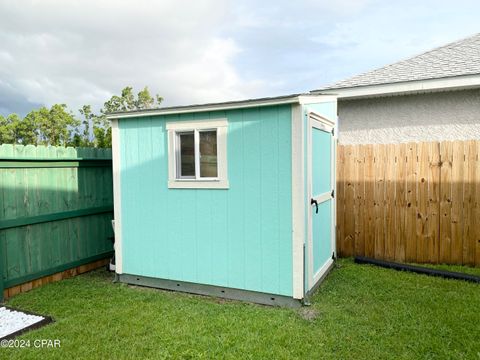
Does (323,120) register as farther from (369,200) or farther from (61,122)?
(61,122)

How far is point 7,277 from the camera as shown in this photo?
13.8 feet

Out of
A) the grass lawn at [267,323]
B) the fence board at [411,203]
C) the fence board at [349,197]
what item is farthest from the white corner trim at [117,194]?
the fence board at [411,203]

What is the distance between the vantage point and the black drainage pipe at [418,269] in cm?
443

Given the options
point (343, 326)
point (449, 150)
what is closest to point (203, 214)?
point (343, 326)

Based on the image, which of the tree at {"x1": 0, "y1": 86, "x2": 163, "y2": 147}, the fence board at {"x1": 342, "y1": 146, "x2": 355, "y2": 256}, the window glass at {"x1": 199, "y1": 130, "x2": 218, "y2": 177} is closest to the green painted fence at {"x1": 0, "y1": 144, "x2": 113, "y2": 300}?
the window glass at {"x1": 199, "y1": 130, "x2": 218, "y2": 177}

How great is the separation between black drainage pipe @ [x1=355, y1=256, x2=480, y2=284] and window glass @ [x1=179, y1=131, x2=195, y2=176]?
123 inches

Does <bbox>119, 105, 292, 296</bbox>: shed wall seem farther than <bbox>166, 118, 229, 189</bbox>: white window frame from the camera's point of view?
No

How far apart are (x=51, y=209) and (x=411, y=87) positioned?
19.1ft

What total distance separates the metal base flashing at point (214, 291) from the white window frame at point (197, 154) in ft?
4.13

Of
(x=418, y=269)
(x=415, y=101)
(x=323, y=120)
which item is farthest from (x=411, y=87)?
(x=418, y=269)

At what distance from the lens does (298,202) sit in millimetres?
3652

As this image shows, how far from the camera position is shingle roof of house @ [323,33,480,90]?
17.9ft

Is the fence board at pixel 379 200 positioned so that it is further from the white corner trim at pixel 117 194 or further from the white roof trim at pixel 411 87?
the white corner trim at pixel 117 194

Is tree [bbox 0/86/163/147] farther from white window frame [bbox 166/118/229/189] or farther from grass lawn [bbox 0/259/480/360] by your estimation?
grass lawn [bbox 0/259/480/360]
